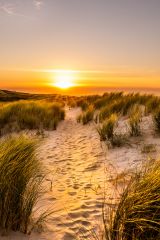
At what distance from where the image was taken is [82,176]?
4.97m

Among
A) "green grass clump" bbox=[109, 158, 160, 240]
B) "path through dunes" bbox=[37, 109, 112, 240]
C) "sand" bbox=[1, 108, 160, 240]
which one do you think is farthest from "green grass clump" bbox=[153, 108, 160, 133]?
"green grass clump" bbox=[109, 158, 160, 240]

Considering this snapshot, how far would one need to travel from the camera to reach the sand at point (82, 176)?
3135mm

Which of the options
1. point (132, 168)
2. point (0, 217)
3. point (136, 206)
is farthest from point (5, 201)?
point (132, 168)

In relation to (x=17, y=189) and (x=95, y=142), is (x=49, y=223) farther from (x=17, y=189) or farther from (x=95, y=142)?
(x=95, y=142)

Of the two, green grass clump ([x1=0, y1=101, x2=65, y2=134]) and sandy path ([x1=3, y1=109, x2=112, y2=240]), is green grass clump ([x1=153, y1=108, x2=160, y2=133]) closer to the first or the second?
sandy path ([x1=3, y1=109, x2=112, y2=240])

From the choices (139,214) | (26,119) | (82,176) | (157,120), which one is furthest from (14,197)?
(26,119)

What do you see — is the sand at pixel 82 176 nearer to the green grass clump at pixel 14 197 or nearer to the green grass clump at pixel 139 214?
the green grass clump at pixel 14 197

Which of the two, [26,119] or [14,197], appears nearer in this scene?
[14,197]

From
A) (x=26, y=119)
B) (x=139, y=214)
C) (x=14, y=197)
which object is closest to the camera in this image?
(x=139, y=214)

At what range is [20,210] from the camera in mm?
2771

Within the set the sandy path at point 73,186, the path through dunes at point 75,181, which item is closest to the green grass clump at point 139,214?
the sandy path at point 73,186

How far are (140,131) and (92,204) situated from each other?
11.7 feet

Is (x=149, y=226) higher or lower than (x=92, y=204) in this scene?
higher

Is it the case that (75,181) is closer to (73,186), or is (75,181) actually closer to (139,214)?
(73,186)
